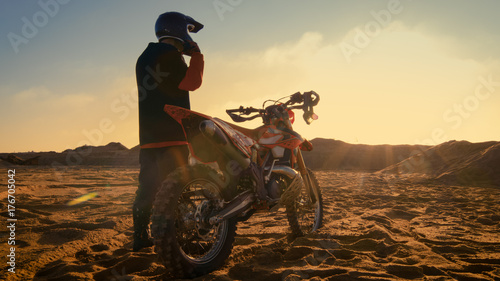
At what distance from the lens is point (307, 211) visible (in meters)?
3.62

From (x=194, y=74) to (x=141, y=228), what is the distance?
4.56 ft

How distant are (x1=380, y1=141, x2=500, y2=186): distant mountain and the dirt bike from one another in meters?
9.97

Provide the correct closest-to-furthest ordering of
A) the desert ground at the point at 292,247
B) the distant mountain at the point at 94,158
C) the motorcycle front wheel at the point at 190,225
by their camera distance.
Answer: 1. the motorcycle front wheel at the point at 190,225
2. the desert ground at the point at 292,247
3. the distant mountain at the point at 94,158

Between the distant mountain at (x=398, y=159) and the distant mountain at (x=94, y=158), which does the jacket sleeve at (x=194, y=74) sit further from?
the distant mountain at (x=94, y=158)

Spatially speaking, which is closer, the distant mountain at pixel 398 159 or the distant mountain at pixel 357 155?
the distant mountain at pixel 398 159

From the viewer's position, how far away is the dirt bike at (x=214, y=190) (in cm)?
184

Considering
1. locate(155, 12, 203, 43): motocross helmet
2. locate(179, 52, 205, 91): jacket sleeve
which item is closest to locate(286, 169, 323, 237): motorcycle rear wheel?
locate(179, 52, 205, 91): jacket sleeve

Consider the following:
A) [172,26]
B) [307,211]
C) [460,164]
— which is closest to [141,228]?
[172,26]

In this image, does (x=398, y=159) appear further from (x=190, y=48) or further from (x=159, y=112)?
(x=159, y=112)

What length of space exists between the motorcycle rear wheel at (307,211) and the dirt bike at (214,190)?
0.02m

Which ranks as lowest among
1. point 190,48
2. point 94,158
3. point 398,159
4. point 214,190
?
point 214,190

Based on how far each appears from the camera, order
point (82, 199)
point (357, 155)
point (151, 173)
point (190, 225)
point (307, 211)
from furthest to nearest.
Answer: point (357, 155) < point (82, 199) < point (307, 211) < point (151, 173) < point (190, 225)

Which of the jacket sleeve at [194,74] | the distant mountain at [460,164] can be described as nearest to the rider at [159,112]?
the jacket sleeve at [194,74]

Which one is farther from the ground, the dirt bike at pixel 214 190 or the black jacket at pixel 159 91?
the black jacket at pixel 159 91
